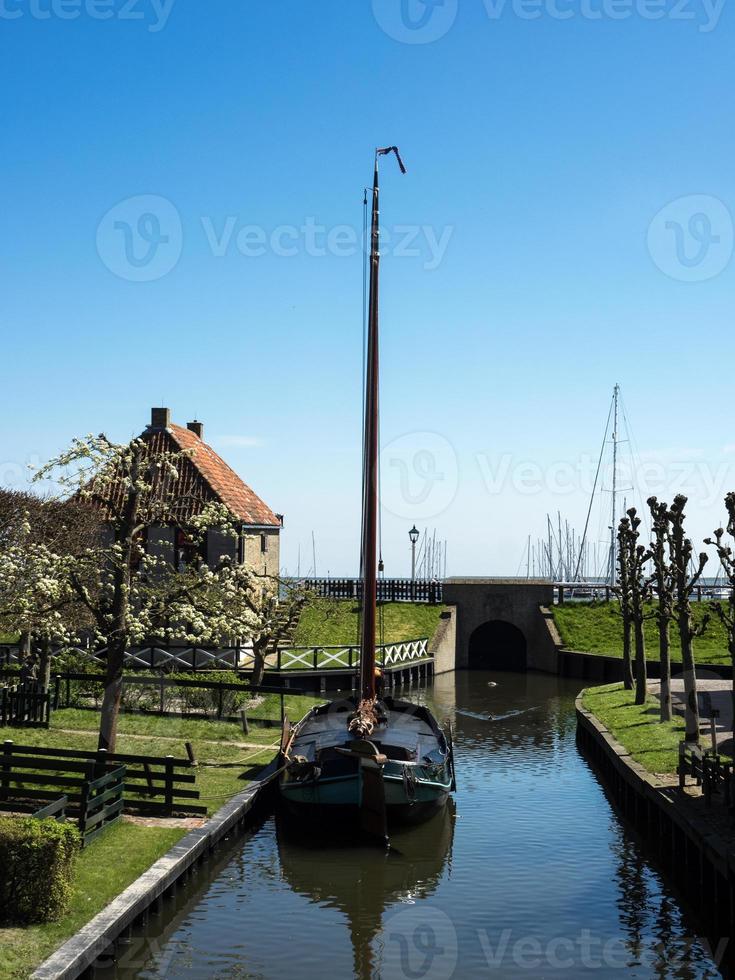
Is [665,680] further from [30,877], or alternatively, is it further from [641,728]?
[30,877]

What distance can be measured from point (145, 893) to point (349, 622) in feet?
136

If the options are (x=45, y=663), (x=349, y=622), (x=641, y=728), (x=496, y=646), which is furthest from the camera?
(x=496, y=646)

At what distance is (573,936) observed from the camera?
16688mm

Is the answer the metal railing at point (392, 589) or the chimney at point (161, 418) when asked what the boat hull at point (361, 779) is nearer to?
the chimney at point (161, 418)

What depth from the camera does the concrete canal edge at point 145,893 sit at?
1332 cm

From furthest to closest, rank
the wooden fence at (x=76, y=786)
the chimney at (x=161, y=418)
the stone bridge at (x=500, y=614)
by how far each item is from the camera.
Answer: the stone bridge at (x=500, y=614)
the chimney at (x=161, y=418)
the wooden fence at (x=76, y=786)

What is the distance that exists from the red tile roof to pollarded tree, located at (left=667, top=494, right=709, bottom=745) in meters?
20.6

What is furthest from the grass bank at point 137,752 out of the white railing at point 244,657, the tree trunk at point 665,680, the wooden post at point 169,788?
the tree trunk at point 665,680

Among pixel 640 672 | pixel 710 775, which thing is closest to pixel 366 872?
pixel 710 775

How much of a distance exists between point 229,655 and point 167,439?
1174cm

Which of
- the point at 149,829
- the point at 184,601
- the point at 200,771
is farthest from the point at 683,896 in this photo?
the point at 184,601

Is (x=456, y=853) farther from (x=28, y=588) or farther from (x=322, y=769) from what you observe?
(x=28, y=588)

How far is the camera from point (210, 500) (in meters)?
45.9

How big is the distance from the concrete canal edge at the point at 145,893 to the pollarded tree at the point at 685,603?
37.3 ft
